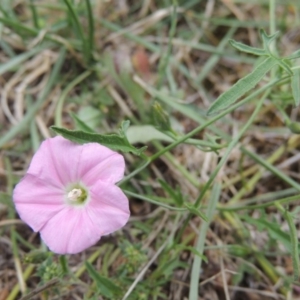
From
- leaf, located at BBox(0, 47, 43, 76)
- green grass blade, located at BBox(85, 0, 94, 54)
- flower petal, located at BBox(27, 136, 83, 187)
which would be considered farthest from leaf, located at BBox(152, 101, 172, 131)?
leaf, located at BBox(0, 47, 43, 76)

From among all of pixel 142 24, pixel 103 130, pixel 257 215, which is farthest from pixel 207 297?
pixel 142 24

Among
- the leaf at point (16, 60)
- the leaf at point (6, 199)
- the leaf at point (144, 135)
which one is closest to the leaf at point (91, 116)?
the leaf at point (144, 135)

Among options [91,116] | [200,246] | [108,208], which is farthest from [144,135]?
[108,208]

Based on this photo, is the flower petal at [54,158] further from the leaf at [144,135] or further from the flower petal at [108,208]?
the leaf at [144,135]

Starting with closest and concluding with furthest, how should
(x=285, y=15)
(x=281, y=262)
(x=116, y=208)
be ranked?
1. (x=116, y=208)
2. (x=281, y=262)
3. (x=285, y=15)

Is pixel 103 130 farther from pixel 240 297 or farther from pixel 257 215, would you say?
pixel 240 297

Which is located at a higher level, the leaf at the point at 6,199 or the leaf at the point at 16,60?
the leaf at the point at 16,60

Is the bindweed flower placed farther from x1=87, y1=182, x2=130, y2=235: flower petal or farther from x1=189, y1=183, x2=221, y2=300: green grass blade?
x1=189, y1=183, x2=221, y2=300: green grass blade
